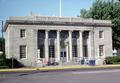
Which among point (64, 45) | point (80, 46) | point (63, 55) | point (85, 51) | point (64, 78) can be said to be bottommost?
point (64, 78)

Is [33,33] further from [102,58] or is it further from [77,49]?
[102,58]

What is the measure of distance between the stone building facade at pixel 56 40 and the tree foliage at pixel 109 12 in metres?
6.80

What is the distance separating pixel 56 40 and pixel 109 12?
53.9 feet

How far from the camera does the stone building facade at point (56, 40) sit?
48.1 meters

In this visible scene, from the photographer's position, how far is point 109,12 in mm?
61688

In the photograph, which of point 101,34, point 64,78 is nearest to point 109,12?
point 101,34

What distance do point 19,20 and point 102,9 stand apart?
2182cm

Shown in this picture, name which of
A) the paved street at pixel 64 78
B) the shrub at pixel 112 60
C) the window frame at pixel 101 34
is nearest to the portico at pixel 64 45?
the window frame at pixel 101 34

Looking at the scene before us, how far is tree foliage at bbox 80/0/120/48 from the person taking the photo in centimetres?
6152

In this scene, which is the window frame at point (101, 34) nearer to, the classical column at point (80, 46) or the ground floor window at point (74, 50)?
the classical column at point (80, 46)

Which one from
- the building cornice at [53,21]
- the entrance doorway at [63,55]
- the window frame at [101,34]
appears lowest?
the entrance doorway at [63,55]

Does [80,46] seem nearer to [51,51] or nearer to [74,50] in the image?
[74,50]

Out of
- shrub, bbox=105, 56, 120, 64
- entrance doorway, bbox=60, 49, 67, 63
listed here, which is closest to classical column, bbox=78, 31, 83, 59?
entrance doorway, bbox=60, 49, 67, 63

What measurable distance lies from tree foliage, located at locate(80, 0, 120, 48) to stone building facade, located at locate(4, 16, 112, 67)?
6.80 m
